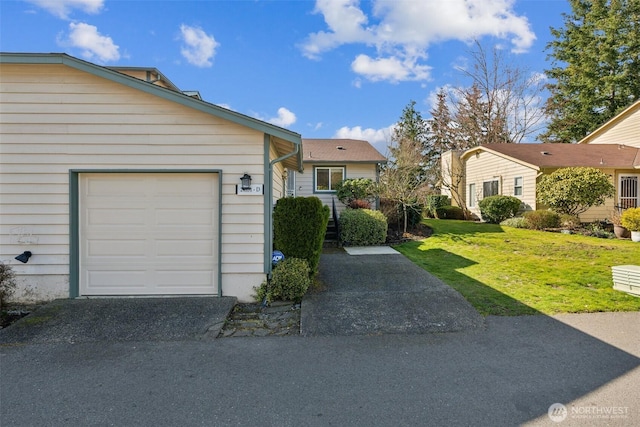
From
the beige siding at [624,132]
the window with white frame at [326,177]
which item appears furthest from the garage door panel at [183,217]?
the beige siding at [624,132]

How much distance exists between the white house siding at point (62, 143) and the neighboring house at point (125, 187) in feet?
0.06

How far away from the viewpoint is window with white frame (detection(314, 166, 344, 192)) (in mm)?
15000

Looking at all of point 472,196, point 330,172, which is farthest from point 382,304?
point 472,196

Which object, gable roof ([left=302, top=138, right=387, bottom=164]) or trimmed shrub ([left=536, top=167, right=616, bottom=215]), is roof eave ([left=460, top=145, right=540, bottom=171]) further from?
gable roof ([left=302, top=138, right=387, bottom=164])

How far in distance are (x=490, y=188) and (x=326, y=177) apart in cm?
998

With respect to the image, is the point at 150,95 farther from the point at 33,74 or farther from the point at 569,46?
the point at 569,46

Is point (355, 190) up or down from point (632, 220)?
up

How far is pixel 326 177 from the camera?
49.5 feet

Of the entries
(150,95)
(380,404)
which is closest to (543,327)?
(380,404)

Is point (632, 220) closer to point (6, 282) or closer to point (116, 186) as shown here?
point (116, 186)

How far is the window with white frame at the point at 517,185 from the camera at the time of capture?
16.2 m

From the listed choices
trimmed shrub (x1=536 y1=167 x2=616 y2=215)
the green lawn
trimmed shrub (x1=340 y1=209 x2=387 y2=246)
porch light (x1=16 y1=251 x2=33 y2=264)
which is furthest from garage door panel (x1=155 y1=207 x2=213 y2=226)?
trimmed shrub (x1=536 y1=167 x2=616 y2=215)

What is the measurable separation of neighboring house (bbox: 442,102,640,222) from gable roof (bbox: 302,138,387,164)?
277 inches

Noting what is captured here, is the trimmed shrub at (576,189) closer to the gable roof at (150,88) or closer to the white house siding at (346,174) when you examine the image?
the white house siding at (346,174)
